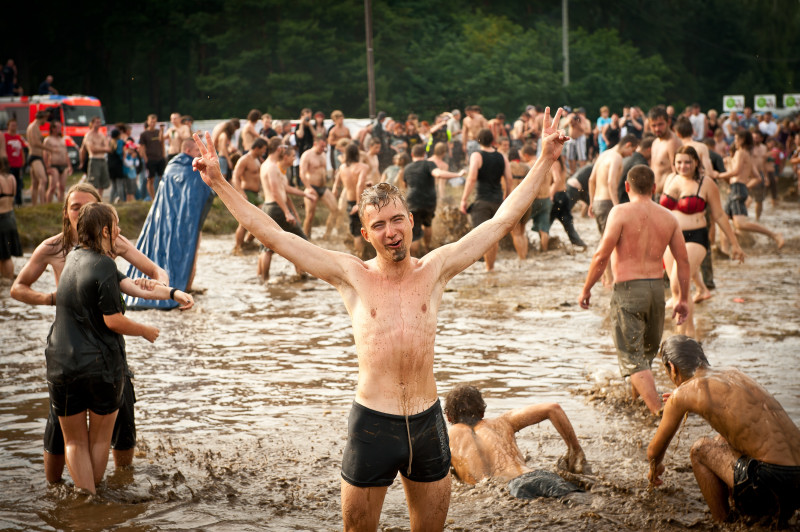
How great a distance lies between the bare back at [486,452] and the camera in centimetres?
517

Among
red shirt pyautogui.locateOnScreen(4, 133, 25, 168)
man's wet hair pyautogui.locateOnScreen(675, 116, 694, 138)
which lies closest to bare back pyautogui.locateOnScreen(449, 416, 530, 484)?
man's wet hair pyautogui.locateOnScreen(675, 116, 694, 138)

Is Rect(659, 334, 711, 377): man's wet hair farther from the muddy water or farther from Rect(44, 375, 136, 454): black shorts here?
Rect(44, 375, 136, 454): black shorts

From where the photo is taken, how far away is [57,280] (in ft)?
17.9

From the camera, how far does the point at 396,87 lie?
1689 inches

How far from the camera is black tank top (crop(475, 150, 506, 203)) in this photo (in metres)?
12.9

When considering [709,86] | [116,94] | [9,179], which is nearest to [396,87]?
[116,94]

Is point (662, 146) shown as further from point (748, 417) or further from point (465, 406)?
point (748, 417)

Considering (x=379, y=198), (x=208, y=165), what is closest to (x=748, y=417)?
(x=379, y=198)

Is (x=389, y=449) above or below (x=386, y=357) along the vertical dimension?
below

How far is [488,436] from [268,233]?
6.99 feet

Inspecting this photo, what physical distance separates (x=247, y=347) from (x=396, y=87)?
115ft

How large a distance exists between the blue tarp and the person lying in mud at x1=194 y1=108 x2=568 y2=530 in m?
7.44

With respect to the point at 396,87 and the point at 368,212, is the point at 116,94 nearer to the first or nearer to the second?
the point at 396,87

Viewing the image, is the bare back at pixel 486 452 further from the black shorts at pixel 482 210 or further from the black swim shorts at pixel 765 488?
the black shorts at pixel 482 210
